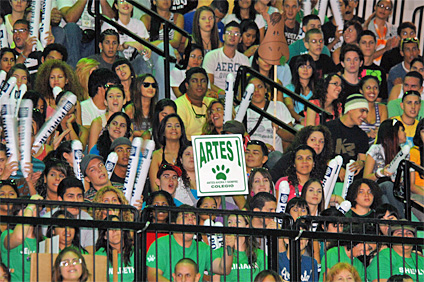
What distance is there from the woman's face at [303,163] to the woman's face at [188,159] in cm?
111

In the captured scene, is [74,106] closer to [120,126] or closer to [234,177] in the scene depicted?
[120,126]

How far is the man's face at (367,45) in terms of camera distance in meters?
13.2

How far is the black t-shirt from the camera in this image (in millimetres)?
11469

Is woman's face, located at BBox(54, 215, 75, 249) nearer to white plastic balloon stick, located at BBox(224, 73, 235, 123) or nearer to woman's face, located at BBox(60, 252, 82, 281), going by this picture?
woman's face, located at BBox(60, 252, 82, 281)

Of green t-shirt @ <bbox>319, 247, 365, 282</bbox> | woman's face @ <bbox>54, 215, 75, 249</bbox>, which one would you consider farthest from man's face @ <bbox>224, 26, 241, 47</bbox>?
woman's face @ <bbox>54, 215, 75, 249</bbox>

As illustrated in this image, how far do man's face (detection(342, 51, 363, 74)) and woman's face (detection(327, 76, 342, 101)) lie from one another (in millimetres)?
471

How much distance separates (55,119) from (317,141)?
2900 millimetres

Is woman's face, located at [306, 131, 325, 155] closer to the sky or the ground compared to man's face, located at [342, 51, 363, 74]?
Answer: closer to the ground

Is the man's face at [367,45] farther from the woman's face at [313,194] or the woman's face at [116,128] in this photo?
the woman's face at [116,128]

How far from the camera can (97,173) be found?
939 cm

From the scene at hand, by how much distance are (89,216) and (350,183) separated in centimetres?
332

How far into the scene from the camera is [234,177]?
788 cm

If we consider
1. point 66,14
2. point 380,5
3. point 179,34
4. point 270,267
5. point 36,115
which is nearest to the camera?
point 270,267

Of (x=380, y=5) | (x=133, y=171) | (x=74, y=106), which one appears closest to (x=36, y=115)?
(x=74, y=106)
